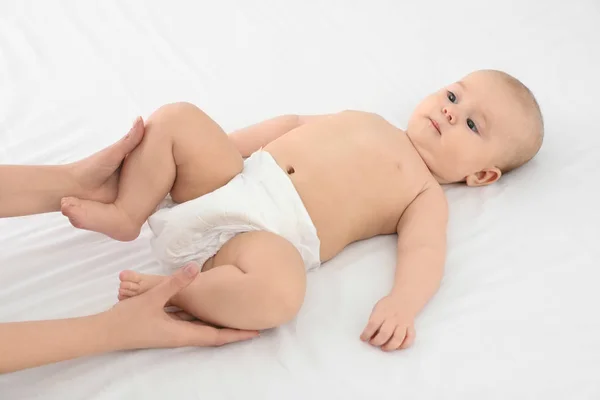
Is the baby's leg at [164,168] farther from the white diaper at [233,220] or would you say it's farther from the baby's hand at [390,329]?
the baby's hand at [390,329]

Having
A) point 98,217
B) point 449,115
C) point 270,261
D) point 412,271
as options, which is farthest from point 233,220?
point 449,115

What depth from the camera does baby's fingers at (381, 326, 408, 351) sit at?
1.11 meters

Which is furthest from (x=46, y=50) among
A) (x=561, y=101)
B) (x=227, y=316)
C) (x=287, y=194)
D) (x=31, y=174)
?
(x=561, y=101)

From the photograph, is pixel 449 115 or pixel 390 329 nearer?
pixel 390 329

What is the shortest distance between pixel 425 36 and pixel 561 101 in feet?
1.40

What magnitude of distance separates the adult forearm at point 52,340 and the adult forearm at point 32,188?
0.23 metres

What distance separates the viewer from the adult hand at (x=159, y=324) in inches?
41.0

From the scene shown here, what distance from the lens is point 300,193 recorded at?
4.18 feet

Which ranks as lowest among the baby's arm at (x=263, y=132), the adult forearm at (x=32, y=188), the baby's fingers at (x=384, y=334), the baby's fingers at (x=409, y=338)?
the baby's fingers at (x=409, y=338)

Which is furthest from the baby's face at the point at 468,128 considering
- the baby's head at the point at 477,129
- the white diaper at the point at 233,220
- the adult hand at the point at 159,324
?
the adult hand at the point at 159,324

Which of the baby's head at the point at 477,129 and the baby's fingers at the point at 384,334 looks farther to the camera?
the baby's head at the point at 477,129

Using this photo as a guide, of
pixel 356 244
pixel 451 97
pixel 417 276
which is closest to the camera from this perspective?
pixel 417 276

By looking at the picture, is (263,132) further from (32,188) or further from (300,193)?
(32,188)

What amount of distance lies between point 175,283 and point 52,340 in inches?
7.6
